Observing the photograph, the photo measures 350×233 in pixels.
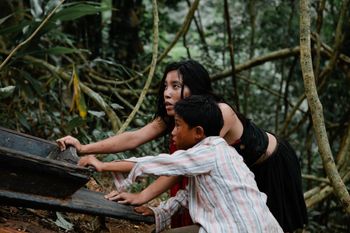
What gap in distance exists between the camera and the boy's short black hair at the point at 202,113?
2.45m

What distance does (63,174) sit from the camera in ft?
7.82

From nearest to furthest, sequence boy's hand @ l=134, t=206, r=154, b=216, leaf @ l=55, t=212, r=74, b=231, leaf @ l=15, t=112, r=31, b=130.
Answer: boy's hand @ l=134, t=206, r=154, b=216, leaf @ l=55, t=212, r=74, b=231, leaf @ l=15, t=112, r=31, b=130

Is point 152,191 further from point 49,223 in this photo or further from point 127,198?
point 49,223

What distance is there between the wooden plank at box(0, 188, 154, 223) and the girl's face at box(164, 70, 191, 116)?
538 millimetres

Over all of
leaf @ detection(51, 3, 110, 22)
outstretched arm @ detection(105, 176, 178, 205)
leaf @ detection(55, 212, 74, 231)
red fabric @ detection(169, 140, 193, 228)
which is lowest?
leaf @ detection(55, 212, 74, 231)

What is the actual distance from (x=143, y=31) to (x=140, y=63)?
73 cm

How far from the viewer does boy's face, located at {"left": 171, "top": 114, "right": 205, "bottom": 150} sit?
2.47 m

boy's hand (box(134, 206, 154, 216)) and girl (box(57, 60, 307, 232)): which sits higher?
girl (box(57, 60, 307, 232))

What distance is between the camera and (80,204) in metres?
2.57

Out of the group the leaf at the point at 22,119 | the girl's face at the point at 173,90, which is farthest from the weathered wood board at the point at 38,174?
the leaf at the point at 22,119

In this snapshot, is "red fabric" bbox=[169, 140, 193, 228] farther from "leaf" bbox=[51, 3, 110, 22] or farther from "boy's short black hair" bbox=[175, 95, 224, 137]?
"leaf" bbox=[51, 3, 110, 22]

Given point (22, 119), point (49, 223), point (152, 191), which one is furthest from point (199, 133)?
point (22, 119)

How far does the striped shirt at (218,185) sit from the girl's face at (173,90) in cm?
46

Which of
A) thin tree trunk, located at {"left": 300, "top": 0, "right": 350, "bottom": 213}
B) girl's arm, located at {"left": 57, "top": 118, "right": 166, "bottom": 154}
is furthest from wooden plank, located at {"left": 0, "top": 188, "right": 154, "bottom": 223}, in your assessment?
thin tree trunk, located at {"left": 300, "top": 0, "right": 350, "bottom": 213}
